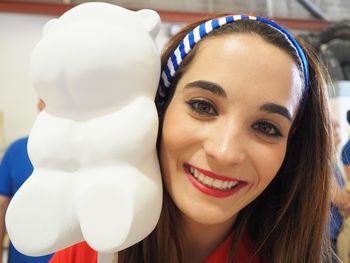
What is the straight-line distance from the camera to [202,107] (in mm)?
715

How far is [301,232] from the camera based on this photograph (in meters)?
0.89

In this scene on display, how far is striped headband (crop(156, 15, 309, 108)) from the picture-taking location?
0.77 metres

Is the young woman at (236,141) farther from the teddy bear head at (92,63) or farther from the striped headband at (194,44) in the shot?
the teddy bear head at (92,63)

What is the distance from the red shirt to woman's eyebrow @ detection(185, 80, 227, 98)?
1.38 feet

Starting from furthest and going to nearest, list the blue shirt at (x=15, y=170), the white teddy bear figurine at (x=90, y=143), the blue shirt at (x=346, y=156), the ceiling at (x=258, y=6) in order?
the ceiling at (x=258, y=6)
the blue shirt at (x=15, y=170)
the blue shirt at (x=346, y=156)
the white teddy bear figurine at (x=90, y=143)

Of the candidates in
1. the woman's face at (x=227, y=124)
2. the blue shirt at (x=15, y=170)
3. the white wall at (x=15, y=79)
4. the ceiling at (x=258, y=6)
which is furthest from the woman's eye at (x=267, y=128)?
the ceiling at (x=258, y=6)

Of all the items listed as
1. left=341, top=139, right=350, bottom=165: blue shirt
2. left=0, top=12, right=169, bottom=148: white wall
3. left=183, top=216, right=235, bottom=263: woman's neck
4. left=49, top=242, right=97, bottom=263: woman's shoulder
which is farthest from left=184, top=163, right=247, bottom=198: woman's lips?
left=0, top=12, right=169, bottom=148: white wall

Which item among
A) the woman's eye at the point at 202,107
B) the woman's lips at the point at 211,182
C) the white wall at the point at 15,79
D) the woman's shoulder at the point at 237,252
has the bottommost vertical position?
the white wall at the point at 15,79

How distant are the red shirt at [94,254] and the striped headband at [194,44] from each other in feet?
1.27

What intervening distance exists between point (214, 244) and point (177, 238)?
4.2 inches

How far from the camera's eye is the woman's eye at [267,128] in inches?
28.4

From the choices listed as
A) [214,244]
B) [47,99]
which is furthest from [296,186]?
[47,99]

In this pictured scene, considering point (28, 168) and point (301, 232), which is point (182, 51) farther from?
point (28, 168)

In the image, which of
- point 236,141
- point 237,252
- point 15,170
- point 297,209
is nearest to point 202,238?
point 237,252
